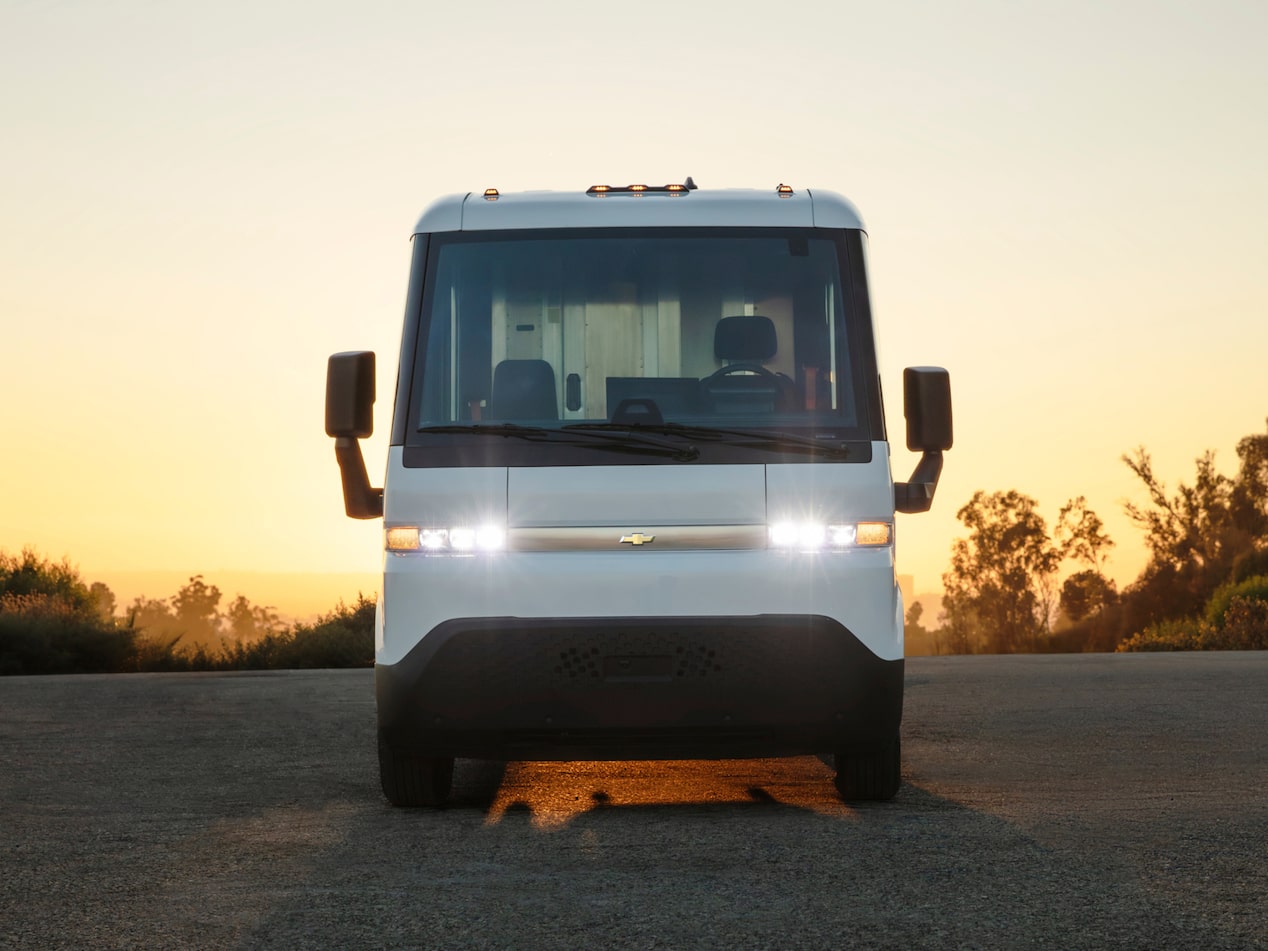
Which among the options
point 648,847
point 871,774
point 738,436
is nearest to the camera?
point 648,847

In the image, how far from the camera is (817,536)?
6793 millimetres

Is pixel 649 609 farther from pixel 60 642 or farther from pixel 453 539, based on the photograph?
pixel 60 642

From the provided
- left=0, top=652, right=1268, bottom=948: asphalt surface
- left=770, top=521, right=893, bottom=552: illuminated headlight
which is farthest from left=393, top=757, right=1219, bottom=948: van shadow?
left=770, top=521, right=893, bottom=552: illuminated headlight

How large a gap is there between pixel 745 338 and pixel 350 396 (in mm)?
1799

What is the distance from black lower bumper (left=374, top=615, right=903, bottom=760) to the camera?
22.1 feet

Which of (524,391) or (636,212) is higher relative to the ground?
(636,212)

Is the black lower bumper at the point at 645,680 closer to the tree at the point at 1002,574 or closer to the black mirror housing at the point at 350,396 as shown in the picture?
the black mirror housing at the point at 350,396

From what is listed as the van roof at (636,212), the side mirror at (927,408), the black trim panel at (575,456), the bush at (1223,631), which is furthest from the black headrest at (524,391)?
the bush at (1223,631)

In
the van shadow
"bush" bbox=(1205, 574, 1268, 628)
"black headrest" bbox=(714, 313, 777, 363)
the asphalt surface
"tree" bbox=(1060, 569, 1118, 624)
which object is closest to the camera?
the van shadow

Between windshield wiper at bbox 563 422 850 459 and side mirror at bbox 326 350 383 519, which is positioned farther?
side mirror at bbox 326 350 383 519

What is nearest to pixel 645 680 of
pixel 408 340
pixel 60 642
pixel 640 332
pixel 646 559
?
pixel 646 559

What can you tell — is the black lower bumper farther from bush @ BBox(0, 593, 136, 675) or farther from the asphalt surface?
bush @ BBox(0, 593, 136, 675)

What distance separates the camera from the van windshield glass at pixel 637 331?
7086 mm

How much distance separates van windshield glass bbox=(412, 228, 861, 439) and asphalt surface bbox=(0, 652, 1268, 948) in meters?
1.82
